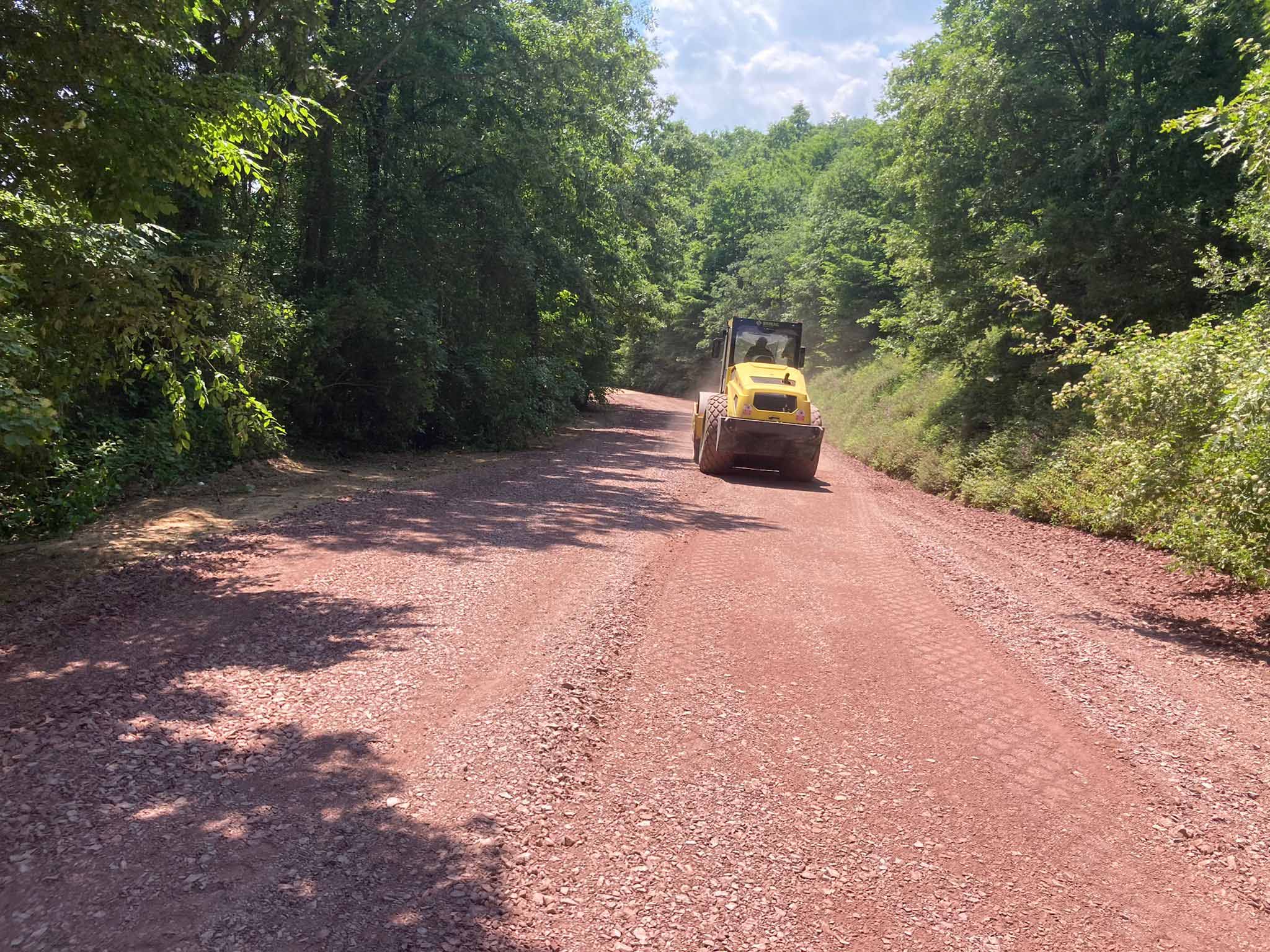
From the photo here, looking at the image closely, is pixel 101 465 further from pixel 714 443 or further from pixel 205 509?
pixel 714 443

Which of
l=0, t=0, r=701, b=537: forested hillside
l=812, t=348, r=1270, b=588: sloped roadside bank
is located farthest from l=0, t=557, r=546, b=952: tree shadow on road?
l=812, t=348, r=1270, b=588: sloped roadside bank

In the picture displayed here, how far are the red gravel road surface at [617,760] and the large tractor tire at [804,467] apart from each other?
684 cm

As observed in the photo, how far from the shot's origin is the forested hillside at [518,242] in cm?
593

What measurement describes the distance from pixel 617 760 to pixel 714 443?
37.5ft

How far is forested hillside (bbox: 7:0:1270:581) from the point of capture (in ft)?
19.5

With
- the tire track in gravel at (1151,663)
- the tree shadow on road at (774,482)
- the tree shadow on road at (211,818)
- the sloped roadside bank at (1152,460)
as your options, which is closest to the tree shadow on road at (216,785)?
the tree shadow on road at (211,818)

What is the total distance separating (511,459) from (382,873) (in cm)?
Answer: 1458

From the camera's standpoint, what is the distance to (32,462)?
7.99 metres

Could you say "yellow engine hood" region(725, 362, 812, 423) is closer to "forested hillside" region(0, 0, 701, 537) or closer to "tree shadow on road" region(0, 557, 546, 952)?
"forested hillside" region(0, 0, 701, 537)

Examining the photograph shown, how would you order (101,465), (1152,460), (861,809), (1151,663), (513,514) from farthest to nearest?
1. (513,514)
2. (101,465)
3. (1152,460)
4. (1151,663)
5. (861,809)

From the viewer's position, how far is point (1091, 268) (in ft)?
47.8

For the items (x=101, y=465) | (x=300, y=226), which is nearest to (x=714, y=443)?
(x=300, y=226)

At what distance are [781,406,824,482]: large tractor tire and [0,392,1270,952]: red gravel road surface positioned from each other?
684 centimetres

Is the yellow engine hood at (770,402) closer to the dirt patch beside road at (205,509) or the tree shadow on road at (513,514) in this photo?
the tree shadow on road at (513,514)
